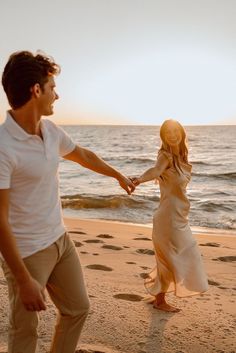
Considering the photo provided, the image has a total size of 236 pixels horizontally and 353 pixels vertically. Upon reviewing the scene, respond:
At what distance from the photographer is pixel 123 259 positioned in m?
6.57

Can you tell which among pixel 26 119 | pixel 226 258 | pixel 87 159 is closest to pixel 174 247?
pixel 87 159

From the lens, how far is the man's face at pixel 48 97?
8.04ft

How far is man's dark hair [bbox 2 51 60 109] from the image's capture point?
7.69ft

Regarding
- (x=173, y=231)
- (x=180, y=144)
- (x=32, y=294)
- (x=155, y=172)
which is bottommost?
(x=173, y=231)

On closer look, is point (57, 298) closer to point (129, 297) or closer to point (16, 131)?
point (16, 131)

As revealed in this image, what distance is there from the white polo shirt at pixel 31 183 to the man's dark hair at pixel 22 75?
116mm

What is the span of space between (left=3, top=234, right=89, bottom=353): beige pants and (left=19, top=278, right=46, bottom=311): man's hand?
12 centimetres

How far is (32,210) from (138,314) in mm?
2297

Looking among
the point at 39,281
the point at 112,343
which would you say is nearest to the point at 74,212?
the point at 112,343

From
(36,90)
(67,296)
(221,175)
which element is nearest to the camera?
(36,90)

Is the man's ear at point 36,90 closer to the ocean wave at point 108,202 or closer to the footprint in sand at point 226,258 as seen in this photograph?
the footprint in sand at point 226,258

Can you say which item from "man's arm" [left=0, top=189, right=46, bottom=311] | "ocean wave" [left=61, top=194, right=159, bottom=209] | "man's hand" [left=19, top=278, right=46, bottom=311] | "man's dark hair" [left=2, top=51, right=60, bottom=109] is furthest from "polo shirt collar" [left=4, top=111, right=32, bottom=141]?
"ocean wave" [left=61, top=194, right=159, bottom=209]

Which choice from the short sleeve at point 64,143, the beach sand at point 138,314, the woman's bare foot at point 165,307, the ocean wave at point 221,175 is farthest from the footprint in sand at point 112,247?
the ocean wave at point 221,175

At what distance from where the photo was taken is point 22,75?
7.68ft
